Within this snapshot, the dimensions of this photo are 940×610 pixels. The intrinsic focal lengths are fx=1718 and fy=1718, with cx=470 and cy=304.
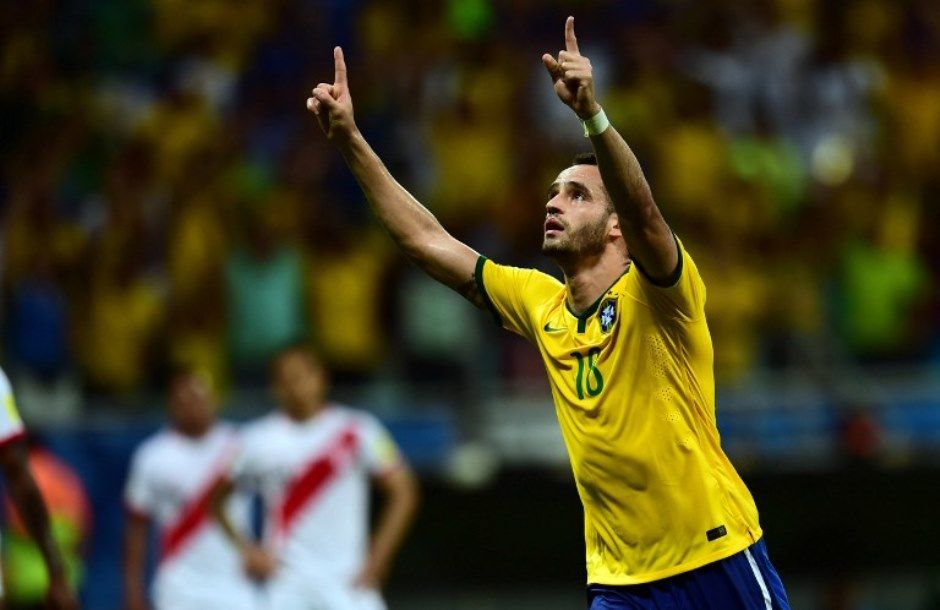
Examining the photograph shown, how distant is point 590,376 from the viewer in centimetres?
614

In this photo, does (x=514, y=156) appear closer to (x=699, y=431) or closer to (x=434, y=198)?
(x=434, y=198)

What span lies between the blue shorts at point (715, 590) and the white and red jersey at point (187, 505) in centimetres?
578

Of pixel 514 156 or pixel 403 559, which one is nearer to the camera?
pixel 403 559

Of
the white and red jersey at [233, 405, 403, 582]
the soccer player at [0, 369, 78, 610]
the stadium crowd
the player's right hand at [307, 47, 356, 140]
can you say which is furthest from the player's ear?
the stadium crowd

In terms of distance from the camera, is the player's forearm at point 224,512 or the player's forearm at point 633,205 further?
the player's forearm at point 224,512

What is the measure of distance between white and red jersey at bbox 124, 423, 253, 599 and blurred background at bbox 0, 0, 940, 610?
0.60 meters

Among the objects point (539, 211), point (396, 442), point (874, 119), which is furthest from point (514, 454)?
point (874, 119)

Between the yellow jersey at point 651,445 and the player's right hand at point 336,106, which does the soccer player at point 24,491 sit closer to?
the player's right hand at point 336,106

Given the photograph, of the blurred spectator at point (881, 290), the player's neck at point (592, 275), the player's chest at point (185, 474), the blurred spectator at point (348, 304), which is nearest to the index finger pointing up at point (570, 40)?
the player's neck at point (592, 275)

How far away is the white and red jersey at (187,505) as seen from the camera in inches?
451

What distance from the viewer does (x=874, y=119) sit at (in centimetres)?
1405

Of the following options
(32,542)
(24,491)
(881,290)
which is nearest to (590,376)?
(24,491)

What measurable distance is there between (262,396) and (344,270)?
1.09m

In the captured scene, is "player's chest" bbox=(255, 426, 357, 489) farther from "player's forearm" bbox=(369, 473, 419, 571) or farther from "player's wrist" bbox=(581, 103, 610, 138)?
"player's wrist" bbox=(581, 103, 610, 138)
